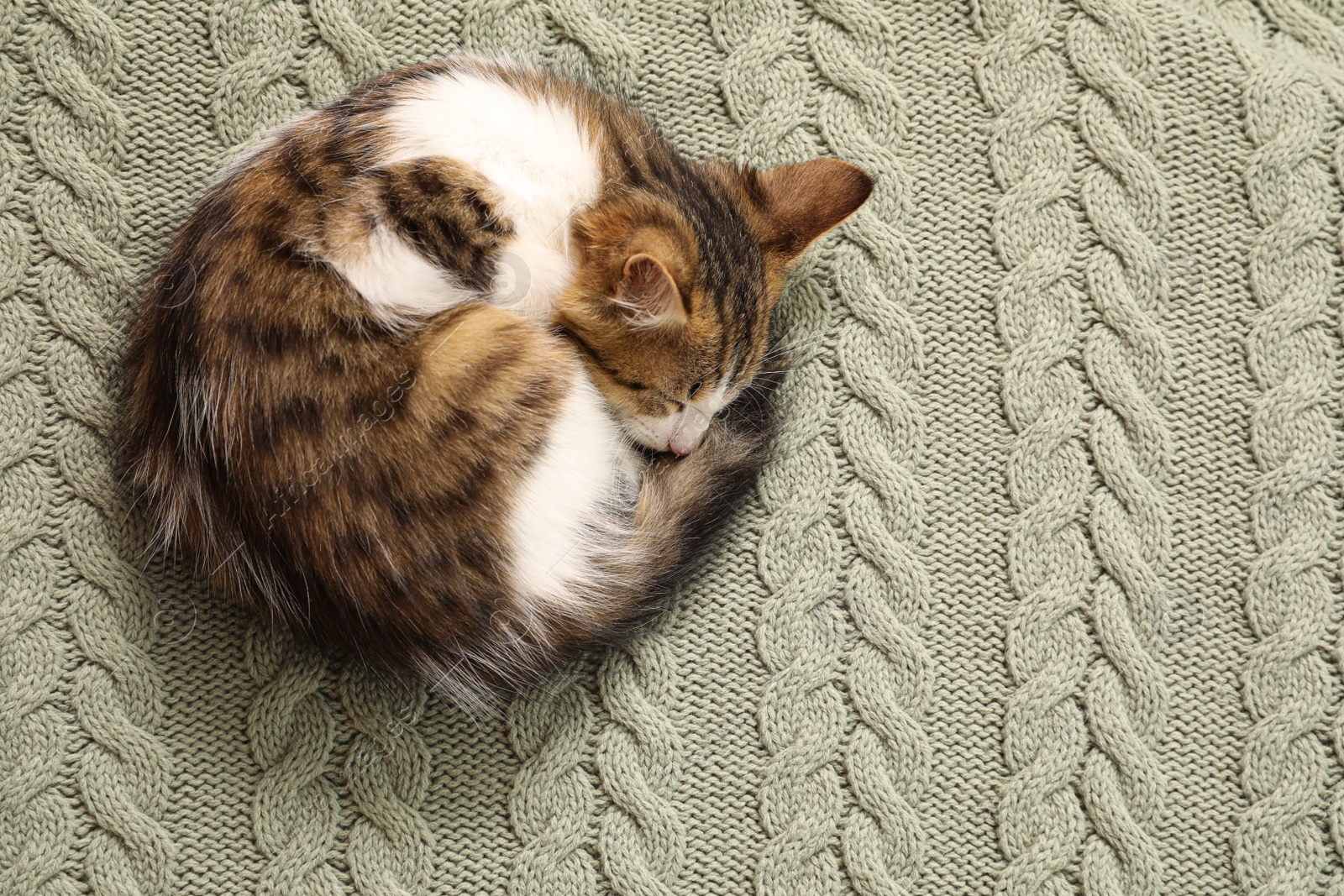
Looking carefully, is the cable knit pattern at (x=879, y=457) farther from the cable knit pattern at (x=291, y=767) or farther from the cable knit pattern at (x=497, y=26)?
the cable knit pattern at (x=291, y=767)

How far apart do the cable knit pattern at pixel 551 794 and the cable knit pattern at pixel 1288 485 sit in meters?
0.81

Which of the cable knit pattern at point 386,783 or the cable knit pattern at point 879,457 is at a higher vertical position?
the cable knit pattern at point 879,457

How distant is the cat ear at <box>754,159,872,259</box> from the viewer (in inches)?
43.4

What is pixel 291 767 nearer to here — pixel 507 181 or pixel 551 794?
pixel 551 794

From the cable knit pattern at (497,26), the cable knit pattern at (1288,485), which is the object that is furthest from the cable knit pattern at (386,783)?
the cable knit pattern at (1288,485)

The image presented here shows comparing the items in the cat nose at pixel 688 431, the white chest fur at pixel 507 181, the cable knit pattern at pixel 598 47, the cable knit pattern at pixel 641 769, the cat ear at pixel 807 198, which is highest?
the cat ear at pixel 807 198

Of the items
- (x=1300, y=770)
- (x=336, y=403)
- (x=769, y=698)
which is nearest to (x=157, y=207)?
(x=336, y=403)

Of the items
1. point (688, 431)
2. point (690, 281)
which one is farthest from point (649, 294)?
point (688, 431)

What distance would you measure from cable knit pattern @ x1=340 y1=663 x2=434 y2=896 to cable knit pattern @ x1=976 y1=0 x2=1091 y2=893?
72 cm

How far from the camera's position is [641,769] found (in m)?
1.16

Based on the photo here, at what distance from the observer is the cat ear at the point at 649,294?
3.10ft

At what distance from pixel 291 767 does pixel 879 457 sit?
0.82 metres

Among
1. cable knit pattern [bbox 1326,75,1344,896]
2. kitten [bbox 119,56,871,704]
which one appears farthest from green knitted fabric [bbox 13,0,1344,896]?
kitten [bbox 119,56,871,704]

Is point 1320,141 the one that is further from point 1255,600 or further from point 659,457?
point 659,457
